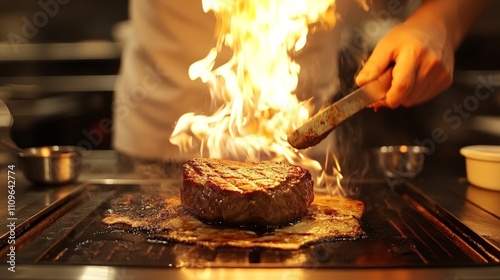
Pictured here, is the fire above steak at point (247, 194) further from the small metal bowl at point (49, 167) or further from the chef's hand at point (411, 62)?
the small metal bowl at point (49, 167)

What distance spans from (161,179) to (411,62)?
156cm

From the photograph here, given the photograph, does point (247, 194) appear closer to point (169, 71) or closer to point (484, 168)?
point (484, 168)

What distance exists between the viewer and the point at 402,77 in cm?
259

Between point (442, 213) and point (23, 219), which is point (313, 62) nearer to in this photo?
point (442, 213)

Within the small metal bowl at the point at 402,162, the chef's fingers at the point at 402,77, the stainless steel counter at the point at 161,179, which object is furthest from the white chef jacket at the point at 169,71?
the chef's fingers at the point at 402,77

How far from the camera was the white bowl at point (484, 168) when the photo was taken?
2.91 meters

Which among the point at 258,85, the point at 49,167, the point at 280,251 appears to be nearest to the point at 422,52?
the point at 258,85

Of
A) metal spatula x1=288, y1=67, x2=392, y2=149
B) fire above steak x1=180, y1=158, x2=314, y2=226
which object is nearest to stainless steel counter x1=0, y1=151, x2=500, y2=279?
fire above steak x1=180, y1=158, x2=314, y2=226

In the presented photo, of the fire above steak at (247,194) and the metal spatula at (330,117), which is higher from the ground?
the metal spatula at (330,117)

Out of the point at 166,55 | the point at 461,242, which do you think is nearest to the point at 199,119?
the point at 166,55

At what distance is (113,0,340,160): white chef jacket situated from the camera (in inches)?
143

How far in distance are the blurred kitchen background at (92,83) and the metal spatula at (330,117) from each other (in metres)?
3.79

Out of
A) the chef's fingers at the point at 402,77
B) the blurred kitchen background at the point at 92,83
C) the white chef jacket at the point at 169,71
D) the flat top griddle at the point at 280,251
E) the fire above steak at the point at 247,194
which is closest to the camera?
the flat top griddle at the point at 280,251

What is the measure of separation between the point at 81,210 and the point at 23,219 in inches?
12.4
